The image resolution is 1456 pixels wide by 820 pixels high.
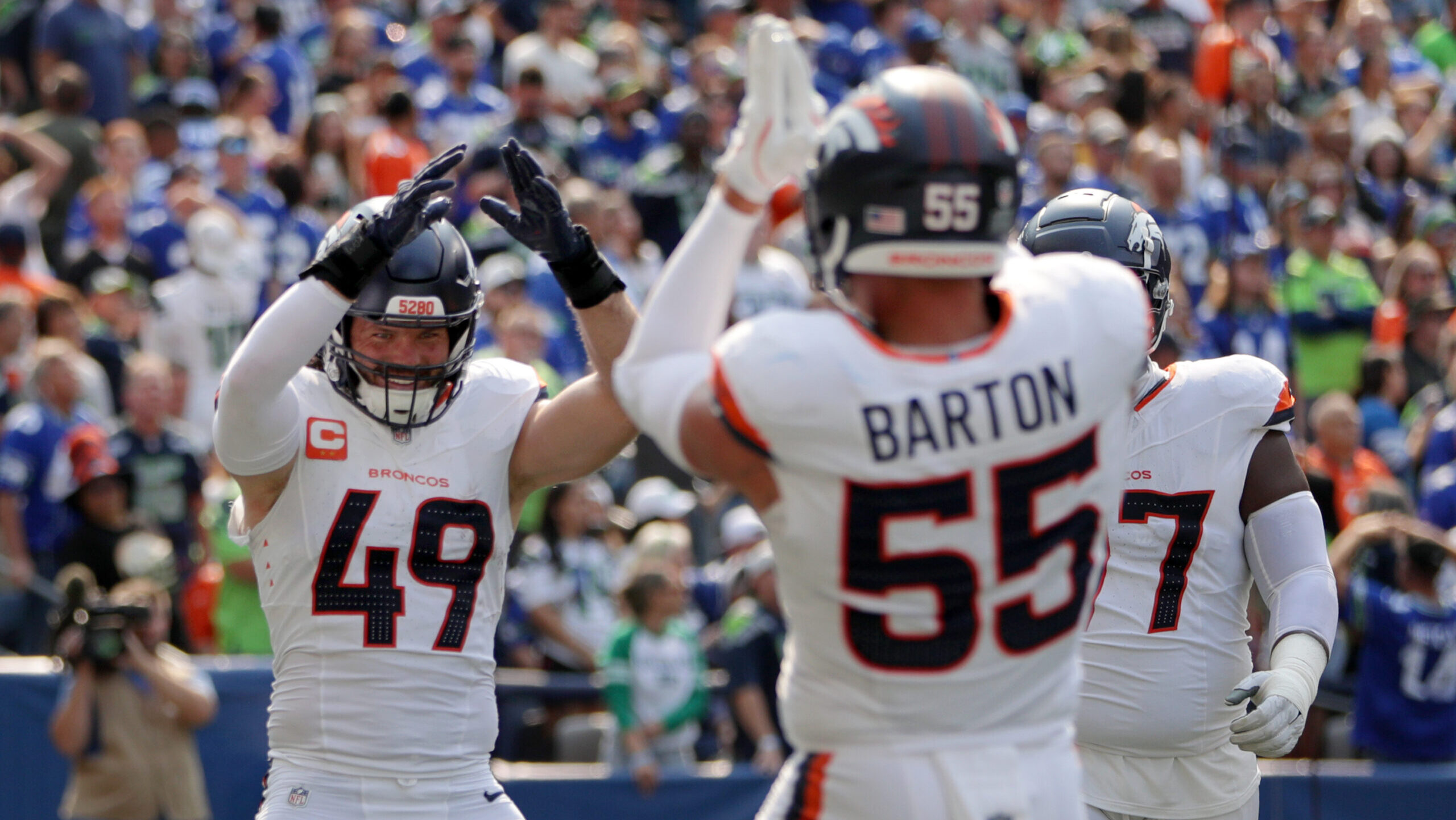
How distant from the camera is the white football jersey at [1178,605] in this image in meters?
3.87

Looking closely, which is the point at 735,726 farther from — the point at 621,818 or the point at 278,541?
the point at 278,541

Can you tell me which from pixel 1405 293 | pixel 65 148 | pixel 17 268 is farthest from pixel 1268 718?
pixel 65 148

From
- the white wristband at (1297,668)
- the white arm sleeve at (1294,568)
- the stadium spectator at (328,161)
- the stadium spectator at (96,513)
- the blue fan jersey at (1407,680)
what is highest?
the stadium spectator at (328,161)

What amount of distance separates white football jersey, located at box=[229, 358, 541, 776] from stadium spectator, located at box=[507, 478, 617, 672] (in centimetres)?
403

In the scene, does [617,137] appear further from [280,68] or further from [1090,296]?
[1090,296]

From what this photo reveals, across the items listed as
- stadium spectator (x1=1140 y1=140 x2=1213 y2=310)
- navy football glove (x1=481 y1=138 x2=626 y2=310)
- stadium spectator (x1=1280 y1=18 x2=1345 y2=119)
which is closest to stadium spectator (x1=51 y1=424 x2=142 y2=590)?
navy football glove (x1=481 y1=138 x2=626 y2=310)

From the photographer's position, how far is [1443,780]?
7.30 meters

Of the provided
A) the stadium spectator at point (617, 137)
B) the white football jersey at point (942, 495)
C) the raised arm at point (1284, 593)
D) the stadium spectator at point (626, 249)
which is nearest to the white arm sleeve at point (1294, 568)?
the raised arm at point (1284, 593)

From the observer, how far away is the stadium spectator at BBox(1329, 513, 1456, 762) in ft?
24.5

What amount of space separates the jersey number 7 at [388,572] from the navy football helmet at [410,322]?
198 mm

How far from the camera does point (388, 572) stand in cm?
378

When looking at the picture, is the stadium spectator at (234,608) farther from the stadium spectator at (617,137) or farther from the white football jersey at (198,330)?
the stadium spectator at (617,137)

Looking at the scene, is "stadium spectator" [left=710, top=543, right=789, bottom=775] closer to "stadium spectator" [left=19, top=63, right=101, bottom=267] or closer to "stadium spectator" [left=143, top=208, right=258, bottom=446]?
"stadium spectator" [left=143, top=208, right=258, bottom=446]

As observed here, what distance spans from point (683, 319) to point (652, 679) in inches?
187
